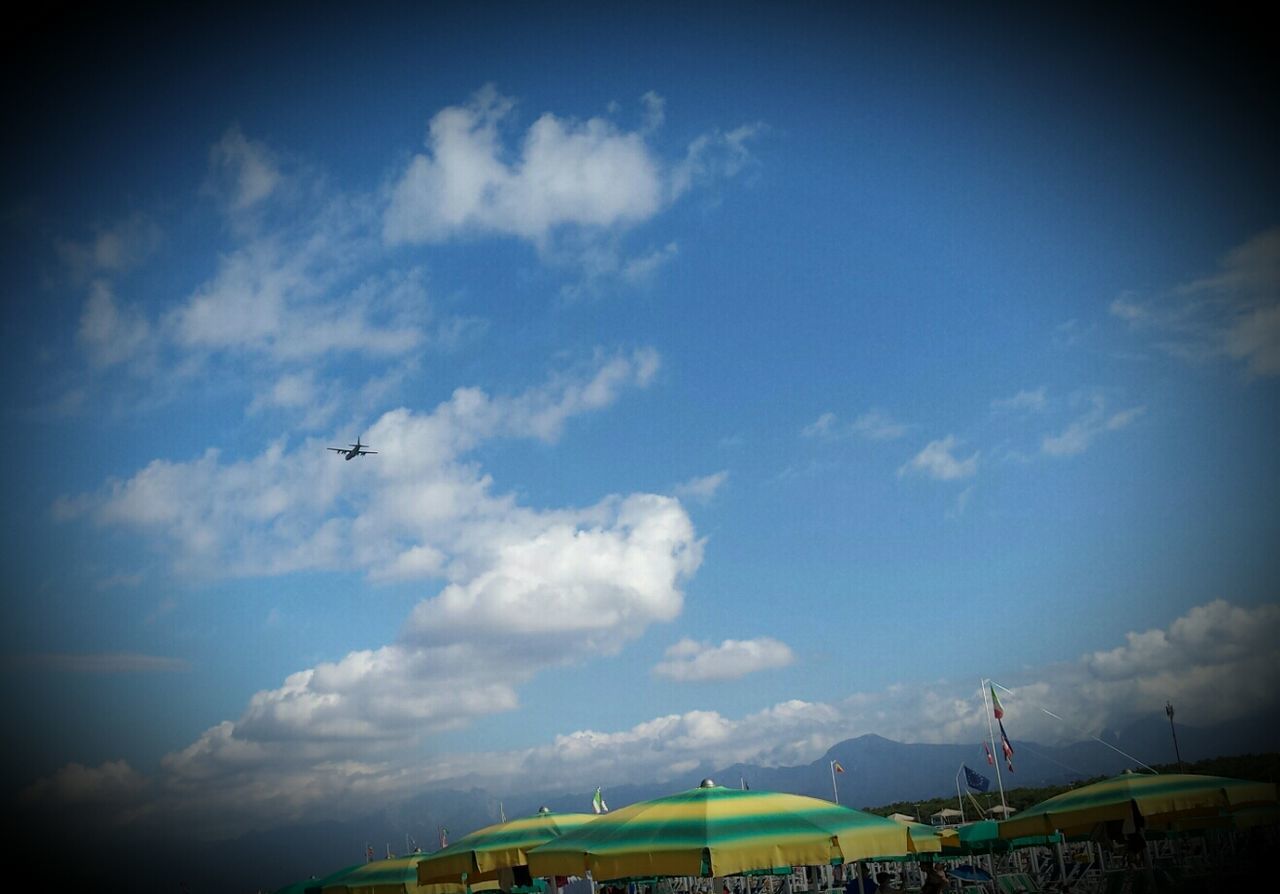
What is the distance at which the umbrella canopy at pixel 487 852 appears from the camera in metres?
16.4

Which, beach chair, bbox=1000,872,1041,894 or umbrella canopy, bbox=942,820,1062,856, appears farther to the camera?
beach chair, bbox=1000,872,1041,894

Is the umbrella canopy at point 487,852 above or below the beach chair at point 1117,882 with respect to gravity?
above

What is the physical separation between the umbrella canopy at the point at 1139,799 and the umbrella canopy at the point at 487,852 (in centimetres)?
862

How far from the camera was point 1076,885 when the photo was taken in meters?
25.0

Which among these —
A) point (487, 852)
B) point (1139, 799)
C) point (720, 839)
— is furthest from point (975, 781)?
point (720, 839)

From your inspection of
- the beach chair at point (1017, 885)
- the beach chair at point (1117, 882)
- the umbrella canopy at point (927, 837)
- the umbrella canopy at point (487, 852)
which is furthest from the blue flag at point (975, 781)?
the umbrella canopy at point (487, 852)

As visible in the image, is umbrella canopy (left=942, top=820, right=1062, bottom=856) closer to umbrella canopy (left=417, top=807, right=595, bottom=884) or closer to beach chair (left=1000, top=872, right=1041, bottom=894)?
beach chair (left=1000, top=872, right=1041, bottom=894)

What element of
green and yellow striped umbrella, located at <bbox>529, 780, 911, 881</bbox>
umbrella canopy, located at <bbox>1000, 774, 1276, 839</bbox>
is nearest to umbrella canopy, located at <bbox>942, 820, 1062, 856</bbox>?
umbrella canopy, located at <bbox>1000, 774, 1276, 839</bbox>

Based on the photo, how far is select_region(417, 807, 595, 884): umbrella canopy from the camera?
16.4m

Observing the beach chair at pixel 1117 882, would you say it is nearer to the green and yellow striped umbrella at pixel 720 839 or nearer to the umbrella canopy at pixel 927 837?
the umbrella canopy at pixel 927 837

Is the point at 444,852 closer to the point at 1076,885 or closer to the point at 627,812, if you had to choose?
the point at 627,812

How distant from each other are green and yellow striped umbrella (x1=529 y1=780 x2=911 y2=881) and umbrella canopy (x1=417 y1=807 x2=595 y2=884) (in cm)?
378

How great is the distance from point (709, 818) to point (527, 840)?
6720 millimetres

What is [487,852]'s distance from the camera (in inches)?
645
